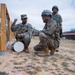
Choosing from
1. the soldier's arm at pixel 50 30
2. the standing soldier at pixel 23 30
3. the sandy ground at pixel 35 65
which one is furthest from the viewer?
the standing soldier at pixel 23 30

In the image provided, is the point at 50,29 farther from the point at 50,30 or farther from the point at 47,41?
the point at 47,41

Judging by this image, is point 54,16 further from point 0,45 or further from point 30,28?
point 0,45

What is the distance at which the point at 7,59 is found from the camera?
207 inches

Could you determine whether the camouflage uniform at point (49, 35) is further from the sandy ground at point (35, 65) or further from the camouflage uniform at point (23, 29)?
the camouflage uniform at point (23, 29)

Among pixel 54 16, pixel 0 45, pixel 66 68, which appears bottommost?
pixel 66 68

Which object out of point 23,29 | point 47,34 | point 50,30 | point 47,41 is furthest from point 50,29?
point 23,29

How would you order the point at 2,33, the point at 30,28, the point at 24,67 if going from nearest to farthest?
1. the point at 24,67
2. the point at 2,33
3. the point at 30,28

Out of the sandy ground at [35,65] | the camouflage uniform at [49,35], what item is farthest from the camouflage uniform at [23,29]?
the sandy ground at [35,65]

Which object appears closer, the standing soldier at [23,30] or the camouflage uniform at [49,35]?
the camouflage uniform at [49,35]

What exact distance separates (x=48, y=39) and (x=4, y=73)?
199cm

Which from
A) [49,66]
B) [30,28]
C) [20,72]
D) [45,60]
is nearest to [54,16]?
[30,28]

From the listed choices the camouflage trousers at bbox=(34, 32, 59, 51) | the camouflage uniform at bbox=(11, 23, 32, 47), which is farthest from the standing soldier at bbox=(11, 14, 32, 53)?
the camouflage trousers at bbox=(34, 32, 59, 51)

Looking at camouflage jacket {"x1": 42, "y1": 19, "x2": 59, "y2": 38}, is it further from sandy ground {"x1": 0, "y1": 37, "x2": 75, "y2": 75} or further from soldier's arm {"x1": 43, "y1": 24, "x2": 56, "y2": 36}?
sandy ground {"x1": 0, "y1": 37, "x2": 75, "y2": 75}

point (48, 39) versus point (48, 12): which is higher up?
point (48, 12)
